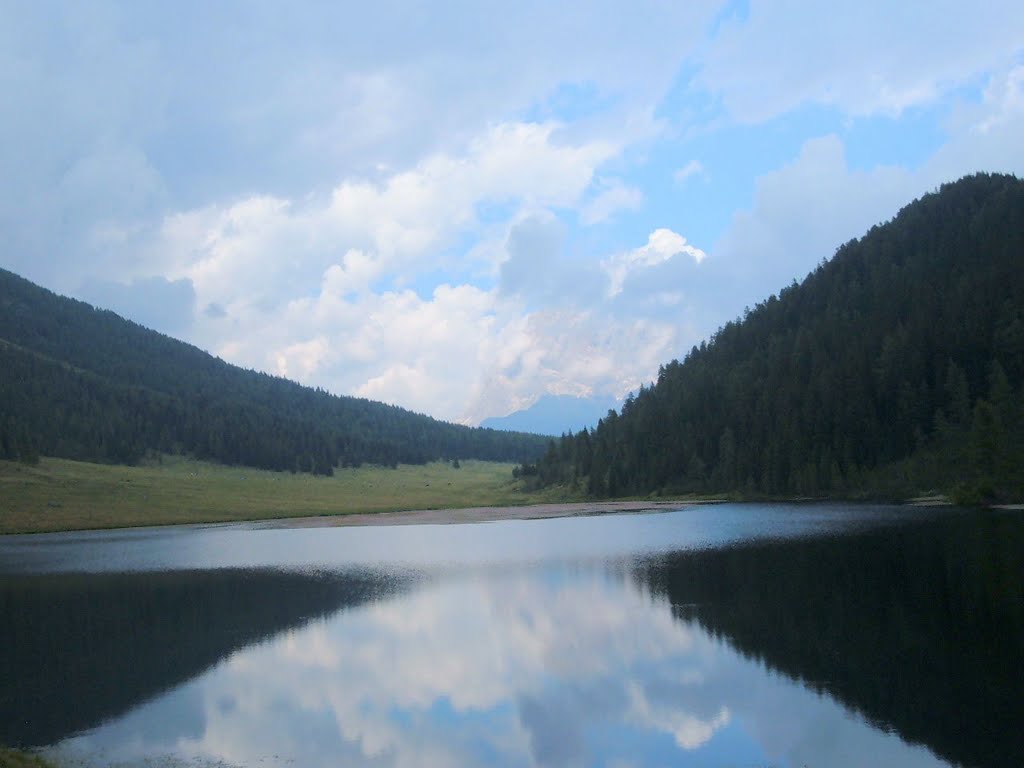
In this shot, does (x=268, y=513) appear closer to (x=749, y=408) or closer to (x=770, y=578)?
(x=749, y=408)

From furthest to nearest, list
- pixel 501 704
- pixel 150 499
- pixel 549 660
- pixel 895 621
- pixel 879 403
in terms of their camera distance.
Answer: pixel 150 499 < pixel 879 403 < pixel 549 660 < pixel 895 621 < pixel 501 704

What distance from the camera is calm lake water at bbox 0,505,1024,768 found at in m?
23.1

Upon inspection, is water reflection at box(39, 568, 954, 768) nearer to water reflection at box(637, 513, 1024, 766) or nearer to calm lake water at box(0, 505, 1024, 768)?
calm lake water at box(0, 505, 1024, 768)

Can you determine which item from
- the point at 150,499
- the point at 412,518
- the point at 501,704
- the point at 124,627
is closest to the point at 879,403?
the point at 412,518

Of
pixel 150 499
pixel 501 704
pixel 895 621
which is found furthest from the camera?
pixel 150 499

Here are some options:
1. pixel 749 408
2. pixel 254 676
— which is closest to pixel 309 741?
pixel 254 676

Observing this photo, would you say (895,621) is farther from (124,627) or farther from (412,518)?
(412,518)

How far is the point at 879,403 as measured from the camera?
13925 centimetres

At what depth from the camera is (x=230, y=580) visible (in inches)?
2327

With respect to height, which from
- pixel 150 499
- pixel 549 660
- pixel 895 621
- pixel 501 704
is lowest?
pixel 501 704

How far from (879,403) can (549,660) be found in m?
121

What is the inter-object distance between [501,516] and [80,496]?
6645cm

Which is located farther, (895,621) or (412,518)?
(412,518)

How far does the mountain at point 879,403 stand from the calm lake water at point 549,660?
5542cm
